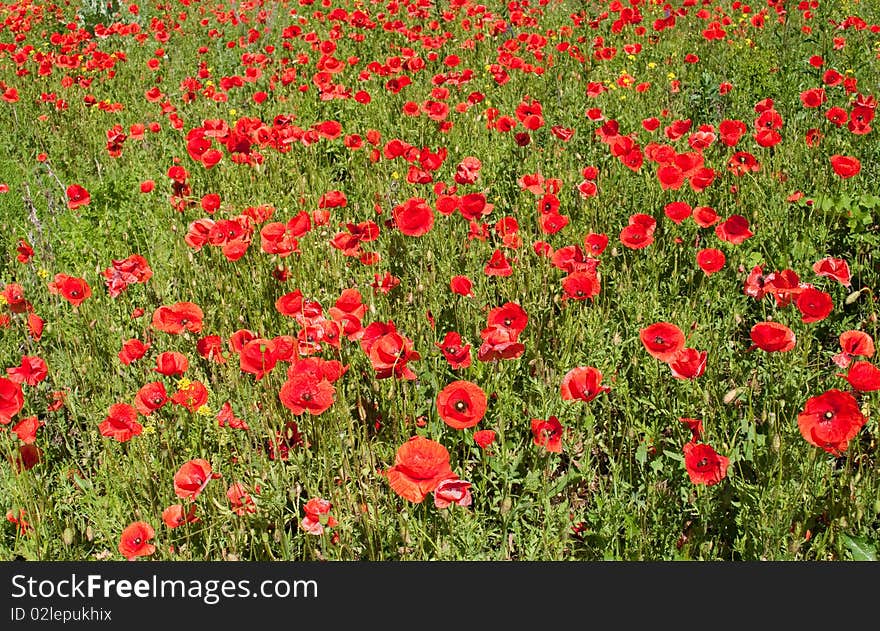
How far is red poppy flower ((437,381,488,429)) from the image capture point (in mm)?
1944

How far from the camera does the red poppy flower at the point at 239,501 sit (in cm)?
220

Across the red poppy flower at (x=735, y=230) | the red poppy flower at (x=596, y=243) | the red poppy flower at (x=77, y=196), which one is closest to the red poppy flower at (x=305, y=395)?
the red poppy flower at (x=596, y=243)

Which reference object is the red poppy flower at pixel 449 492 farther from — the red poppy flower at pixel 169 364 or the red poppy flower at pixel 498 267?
the red poppy flower at pixel 498 267

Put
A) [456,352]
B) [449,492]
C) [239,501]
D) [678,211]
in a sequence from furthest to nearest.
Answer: [678,211], [456,352], [239,501], [449,492]

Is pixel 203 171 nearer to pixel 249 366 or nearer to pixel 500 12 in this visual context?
pixel 249 366

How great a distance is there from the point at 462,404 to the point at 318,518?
1.76 feet

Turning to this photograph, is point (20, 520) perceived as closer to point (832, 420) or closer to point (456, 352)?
point (456, 352)

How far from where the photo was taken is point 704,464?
6.51ft

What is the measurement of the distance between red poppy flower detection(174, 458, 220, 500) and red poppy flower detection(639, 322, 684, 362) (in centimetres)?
130

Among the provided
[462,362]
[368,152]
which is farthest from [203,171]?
[462,362]

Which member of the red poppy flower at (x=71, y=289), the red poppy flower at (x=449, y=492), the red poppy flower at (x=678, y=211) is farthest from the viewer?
the red poppy flower at (x=678, y=211)

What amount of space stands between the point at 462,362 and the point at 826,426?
1008 millimetres

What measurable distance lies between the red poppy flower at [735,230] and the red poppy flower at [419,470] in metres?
1.80

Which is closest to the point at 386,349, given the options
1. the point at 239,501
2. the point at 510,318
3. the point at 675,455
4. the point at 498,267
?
the point at 510,318
